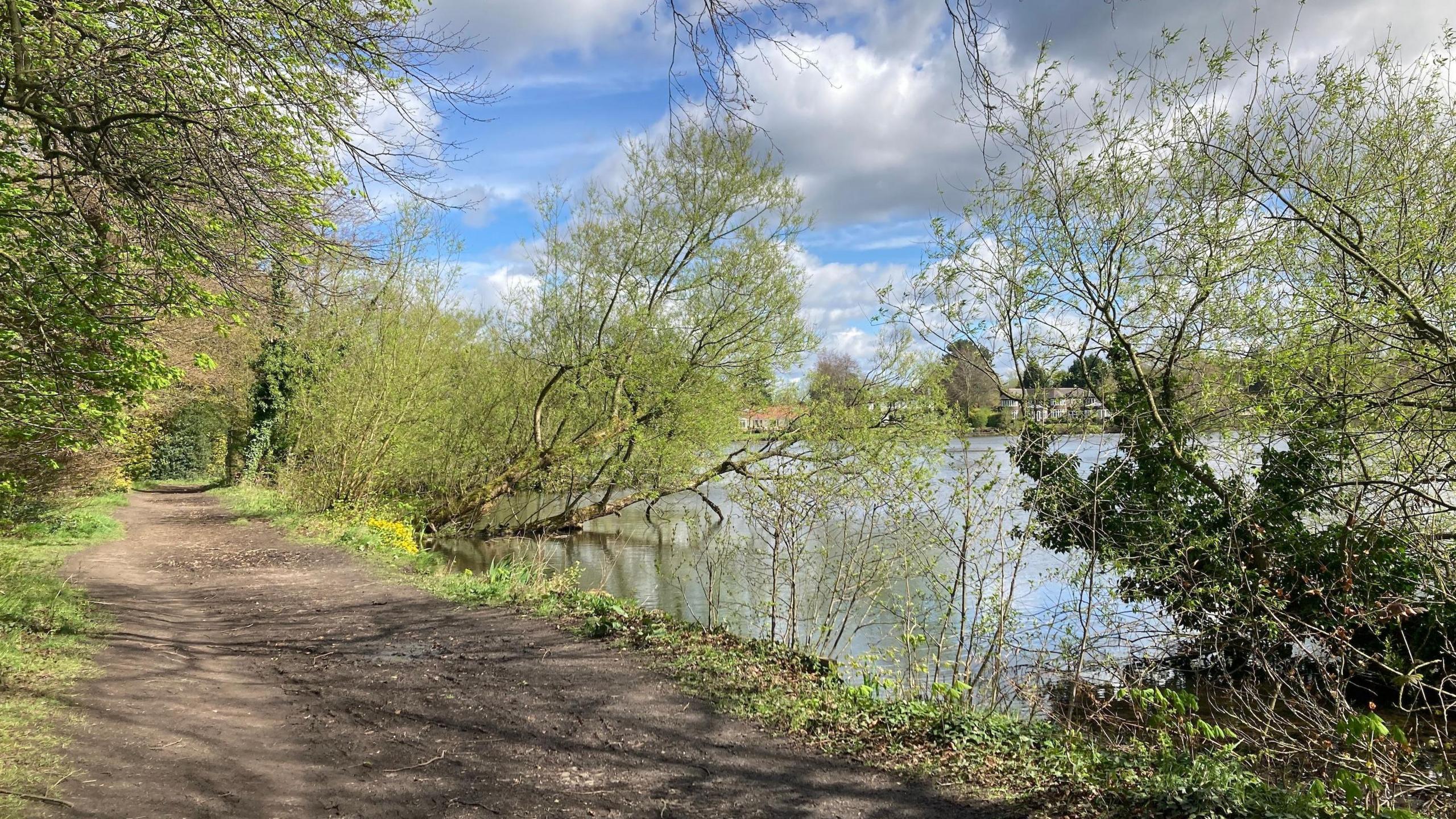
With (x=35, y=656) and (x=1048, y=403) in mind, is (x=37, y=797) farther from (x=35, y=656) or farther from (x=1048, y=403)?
(x=1048, y=403)

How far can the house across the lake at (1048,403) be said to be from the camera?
25.9 feet

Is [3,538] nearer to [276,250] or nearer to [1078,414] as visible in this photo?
[276,250]

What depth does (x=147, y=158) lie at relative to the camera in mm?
4645

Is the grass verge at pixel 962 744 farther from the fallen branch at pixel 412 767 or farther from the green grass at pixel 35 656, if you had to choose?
the green grass at pixel 35 656

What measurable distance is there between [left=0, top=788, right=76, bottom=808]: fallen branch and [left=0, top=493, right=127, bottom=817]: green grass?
28mm

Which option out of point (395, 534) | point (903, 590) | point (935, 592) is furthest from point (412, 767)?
point (395, 534)

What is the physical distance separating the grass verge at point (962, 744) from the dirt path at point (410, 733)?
0.97ft

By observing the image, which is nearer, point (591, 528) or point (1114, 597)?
point (1114, 597)

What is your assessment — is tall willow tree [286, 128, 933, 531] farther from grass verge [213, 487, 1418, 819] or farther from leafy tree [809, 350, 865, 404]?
grass verge [213, 487, 1418, 819]

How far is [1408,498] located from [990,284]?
492cm

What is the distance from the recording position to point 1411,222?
19.9ft

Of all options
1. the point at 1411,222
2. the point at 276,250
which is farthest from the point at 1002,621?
the point at 276,250

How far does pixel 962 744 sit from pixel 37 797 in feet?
16.5

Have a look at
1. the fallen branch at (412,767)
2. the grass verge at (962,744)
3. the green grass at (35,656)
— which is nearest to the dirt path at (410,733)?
the fallen branch at (412,767)
